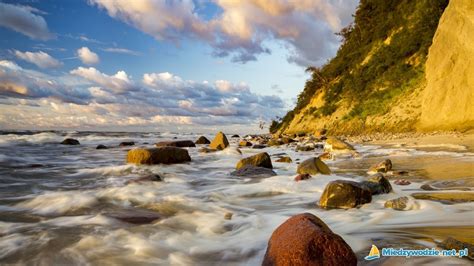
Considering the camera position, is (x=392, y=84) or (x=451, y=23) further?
(x=392, y=84)

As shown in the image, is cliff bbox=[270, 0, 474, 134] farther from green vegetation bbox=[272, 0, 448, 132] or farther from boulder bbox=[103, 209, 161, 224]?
boulder bbox=[103, 209, 161, 224]

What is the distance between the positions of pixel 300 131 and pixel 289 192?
928 inches

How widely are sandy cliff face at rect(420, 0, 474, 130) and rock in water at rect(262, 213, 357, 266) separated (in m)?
11.6

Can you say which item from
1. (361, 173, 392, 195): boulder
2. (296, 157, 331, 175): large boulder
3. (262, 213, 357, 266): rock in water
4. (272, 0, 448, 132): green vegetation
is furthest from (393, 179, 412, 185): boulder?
(272, 0, 448, 132): green vegetation

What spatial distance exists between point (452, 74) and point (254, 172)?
10.3m

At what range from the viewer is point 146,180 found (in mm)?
6348

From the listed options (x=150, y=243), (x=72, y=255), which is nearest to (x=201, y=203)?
(x=150, y=243)

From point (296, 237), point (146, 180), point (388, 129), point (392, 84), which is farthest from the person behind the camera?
point (392, 84)

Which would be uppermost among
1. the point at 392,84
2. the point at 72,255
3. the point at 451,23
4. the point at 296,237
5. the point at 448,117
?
the point at 451,23

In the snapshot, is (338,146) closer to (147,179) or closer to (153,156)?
(153,156)

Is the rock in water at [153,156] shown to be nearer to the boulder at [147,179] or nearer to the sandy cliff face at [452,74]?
the boulder at [147,179]

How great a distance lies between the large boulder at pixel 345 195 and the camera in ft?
12.7

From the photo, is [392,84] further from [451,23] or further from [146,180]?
[146,180]

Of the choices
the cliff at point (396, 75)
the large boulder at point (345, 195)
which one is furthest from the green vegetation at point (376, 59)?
the large boulder at point (345, 195)
